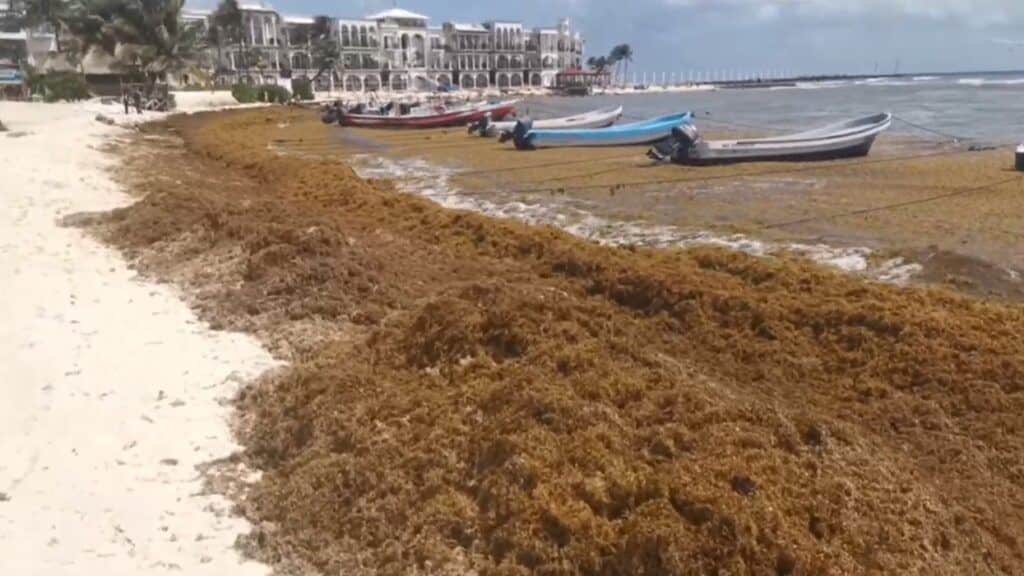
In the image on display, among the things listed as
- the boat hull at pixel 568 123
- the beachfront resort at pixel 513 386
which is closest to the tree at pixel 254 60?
A: the boat hull at pixel 568 123

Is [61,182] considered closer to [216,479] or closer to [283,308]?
[283,308]

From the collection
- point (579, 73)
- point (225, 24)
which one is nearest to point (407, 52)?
point (579, 73)

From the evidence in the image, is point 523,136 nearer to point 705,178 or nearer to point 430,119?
point 705,178

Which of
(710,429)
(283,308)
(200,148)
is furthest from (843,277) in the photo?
(200,148)

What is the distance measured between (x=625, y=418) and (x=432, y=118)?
43571 mm

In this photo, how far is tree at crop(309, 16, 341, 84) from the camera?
107 meters

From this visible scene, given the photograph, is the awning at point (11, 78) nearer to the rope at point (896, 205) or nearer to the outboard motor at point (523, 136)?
the outboard motor at point (523, 136)

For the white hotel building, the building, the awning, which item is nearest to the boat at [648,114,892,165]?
the awning

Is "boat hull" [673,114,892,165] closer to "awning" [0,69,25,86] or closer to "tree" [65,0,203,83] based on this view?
"tree" [65,0,203,83]

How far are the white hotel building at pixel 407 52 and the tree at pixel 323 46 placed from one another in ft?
4.21

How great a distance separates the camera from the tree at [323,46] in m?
107

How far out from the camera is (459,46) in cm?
13638

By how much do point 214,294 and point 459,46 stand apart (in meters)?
133

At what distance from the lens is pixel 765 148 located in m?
23.0
